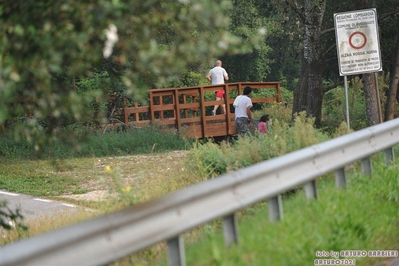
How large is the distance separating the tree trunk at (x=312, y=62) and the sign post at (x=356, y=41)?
352 inches

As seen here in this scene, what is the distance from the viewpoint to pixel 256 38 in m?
7.23

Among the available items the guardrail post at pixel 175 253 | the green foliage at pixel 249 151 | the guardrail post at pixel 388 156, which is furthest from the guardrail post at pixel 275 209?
the green foliage at pixel 249 151

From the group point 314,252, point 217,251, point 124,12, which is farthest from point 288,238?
point 124,12

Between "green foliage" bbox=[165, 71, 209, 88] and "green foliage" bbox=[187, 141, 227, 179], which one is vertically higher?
"green foliage" bbox=[165, 71, 209, 88]

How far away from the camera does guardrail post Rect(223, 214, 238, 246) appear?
7.04m

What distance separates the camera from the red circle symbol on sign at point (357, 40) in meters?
17.2

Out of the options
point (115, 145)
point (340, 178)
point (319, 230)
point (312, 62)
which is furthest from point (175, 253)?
point (312, 62)

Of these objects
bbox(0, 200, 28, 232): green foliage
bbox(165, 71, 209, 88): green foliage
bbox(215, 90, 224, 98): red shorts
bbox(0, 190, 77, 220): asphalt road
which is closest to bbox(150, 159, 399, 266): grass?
bbox(0, 200, 28, 232): green foliage

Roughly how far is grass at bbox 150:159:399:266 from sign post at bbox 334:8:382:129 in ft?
23.8

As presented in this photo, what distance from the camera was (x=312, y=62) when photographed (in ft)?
88.9

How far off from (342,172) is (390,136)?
173 centimetres

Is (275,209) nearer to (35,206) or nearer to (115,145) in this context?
(35,206)

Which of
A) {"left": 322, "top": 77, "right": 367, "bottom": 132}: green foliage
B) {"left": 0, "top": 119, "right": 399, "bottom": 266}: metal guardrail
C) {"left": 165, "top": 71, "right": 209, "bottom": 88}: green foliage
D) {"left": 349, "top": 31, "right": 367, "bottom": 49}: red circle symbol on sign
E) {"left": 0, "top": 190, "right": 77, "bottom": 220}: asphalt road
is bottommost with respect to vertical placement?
{"left": 0, "top": 190, "right": 77, "bottom": 220}: asphalt road

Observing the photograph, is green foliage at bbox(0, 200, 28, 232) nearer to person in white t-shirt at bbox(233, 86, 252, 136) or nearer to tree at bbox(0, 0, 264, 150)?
tree at bbox(0, 0, 264, 150)
